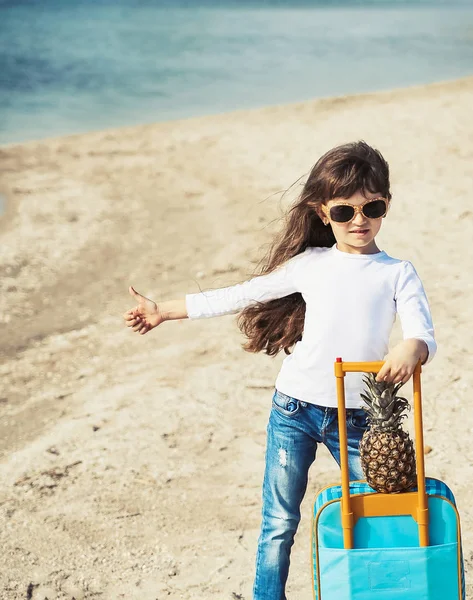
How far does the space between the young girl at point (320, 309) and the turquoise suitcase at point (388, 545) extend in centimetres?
32

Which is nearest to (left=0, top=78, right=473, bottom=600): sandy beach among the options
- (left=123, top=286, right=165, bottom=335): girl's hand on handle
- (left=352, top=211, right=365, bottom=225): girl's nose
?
(left=123, top=286, right=165, bottom=335): girl's hand on handle

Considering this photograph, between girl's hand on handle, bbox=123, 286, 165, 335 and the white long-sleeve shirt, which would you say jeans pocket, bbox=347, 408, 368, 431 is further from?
girl's hand on handle, bbox=123, 286, 165, 335

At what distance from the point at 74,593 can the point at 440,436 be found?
212 cm

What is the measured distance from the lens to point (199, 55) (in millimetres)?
25922

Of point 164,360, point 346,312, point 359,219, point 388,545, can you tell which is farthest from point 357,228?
point 164,360

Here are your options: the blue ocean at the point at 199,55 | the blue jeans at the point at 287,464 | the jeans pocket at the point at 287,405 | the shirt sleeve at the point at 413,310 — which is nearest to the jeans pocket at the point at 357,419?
the blue jeans at the point at 287,464

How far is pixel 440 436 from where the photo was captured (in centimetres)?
482

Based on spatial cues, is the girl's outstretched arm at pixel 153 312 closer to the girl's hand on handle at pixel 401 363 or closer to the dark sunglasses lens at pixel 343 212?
the dark sunglasses lens at pixel 343 212

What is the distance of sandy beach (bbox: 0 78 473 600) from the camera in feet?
13.4

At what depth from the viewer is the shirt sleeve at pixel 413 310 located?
2607 mm

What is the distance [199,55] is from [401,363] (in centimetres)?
2459

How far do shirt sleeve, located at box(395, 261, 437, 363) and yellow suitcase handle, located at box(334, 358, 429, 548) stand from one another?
4.7 inches

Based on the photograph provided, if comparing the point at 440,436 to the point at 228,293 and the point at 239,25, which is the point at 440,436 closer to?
the point at 228,293

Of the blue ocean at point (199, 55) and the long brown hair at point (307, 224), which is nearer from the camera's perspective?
the long brown hair at point (307, 224)
